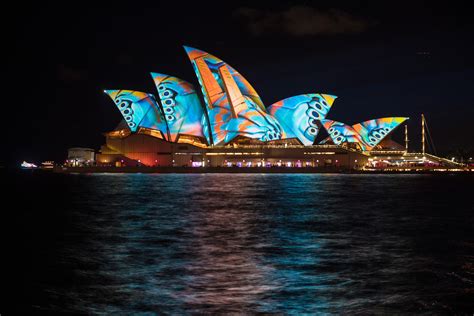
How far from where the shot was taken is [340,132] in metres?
81.7

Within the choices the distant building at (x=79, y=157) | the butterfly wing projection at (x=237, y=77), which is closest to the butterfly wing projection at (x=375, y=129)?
the butterfly wing projection at (x=237, y=77)

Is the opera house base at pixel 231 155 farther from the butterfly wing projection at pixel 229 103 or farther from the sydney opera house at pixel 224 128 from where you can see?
the butterfly wing projection at pixel 229 103

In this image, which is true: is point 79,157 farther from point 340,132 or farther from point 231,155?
point 340,132

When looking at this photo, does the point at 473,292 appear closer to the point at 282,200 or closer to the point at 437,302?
the point at 437,302

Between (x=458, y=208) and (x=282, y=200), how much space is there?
8699mm

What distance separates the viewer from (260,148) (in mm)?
79188

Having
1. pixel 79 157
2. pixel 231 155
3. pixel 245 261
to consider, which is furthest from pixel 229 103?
pixel 245 261

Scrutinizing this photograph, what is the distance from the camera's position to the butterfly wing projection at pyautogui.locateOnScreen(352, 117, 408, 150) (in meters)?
A: 84.0

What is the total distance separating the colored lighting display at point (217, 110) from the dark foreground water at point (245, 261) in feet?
153

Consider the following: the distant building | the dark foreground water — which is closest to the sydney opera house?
the distant building

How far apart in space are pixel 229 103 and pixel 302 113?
11.4 m

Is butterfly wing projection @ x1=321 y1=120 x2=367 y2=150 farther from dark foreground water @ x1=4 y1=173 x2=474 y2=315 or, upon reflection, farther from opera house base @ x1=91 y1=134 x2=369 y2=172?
dark foreground water @ x1=4 y1=173 x2=474 y2=315

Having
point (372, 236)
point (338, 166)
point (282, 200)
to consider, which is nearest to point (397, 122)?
point (338, 166)

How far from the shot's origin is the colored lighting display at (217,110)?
228 feet
